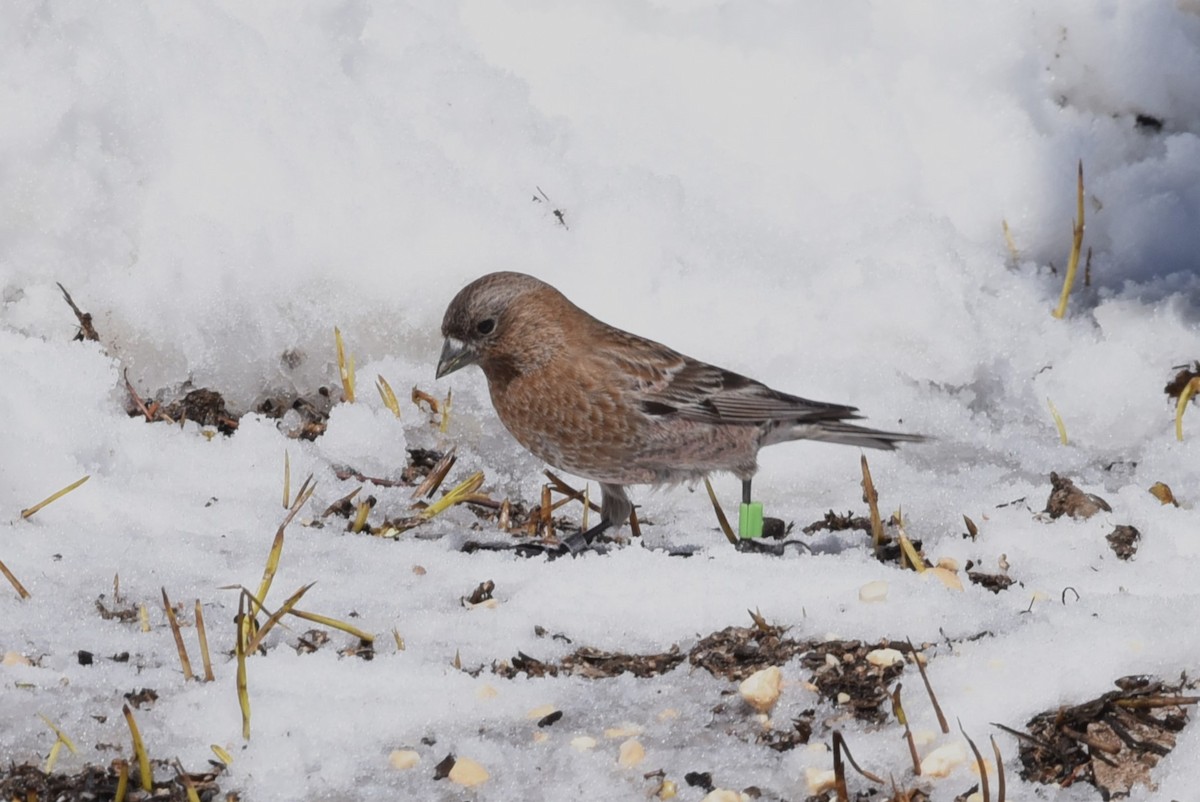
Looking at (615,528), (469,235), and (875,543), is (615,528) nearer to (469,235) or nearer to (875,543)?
(875,543)

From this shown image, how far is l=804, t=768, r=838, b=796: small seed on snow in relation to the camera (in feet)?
9.06

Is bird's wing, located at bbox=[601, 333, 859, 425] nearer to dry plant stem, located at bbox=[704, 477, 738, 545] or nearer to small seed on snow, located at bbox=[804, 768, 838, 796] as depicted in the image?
dry plant stem, located at bbox=[704, 477, 738, 545]

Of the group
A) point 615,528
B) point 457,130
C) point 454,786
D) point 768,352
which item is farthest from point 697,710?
point 457,130

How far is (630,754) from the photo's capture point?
114 inches

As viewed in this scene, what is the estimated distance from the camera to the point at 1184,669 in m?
2.96

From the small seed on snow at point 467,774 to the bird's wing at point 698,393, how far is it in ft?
6.54

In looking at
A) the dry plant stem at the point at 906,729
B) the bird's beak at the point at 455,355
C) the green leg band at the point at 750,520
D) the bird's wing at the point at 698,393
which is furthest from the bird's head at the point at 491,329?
the dry plant stem at the point at 906,729

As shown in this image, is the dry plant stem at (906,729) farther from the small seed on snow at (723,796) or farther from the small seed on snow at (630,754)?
the small seed on snow at (630,754)

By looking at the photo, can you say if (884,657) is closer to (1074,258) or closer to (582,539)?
(582,539)

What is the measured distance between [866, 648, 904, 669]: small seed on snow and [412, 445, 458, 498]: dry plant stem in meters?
1.87

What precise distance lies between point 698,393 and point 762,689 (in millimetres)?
1858

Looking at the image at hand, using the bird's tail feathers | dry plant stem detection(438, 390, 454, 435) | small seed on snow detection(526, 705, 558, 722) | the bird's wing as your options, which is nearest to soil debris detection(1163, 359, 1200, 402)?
the bird's tail feathers

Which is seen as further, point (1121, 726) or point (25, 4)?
point (25, 4)

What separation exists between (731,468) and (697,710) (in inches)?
68.7
